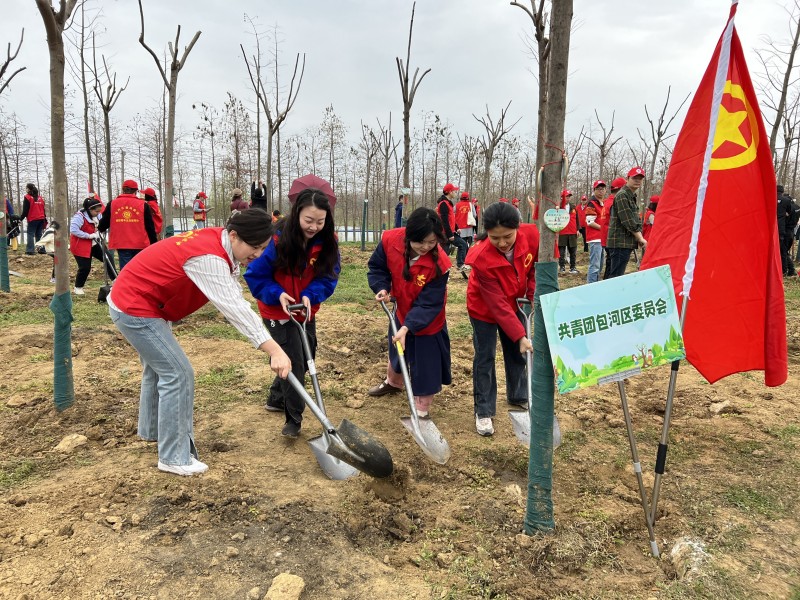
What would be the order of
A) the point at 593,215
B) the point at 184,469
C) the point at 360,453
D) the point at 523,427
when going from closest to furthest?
the point at 360,453 < the point at 184,469 < the point at 523,427 < the point at 593,215

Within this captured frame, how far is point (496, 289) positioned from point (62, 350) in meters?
2.99

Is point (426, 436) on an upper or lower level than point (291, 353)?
lower

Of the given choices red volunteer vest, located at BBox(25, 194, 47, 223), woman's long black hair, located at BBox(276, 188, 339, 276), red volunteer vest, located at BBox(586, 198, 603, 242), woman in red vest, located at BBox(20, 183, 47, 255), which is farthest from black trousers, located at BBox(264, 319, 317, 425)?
red volunteer vest, located at BBox(25, 194, 47, 223)

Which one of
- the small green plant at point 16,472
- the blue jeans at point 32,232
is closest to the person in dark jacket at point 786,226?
the small green plant at point 16,472

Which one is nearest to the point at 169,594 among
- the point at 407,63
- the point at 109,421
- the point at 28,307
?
the point at 109,421

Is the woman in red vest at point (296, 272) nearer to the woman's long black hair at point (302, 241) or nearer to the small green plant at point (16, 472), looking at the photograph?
the woman's long black hair at point (302, 241)

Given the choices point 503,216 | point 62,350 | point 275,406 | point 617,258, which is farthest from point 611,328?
point 617,258

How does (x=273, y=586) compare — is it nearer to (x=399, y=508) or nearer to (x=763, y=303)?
(x=399, y=508)

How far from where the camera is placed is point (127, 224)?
24.1ft

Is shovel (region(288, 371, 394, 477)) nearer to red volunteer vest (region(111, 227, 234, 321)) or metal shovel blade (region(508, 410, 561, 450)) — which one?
red volunteer vest (region(111, 227, 234, 321))

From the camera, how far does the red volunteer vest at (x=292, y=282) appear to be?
3.32 metres

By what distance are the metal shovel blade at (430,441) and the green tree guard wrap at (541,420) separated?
2.81 feet

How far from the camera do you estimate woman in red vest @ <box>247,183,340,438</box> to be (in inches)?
124

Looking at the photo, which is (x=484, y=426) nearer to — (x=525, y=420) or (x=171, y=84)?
(x=525, y=420)
